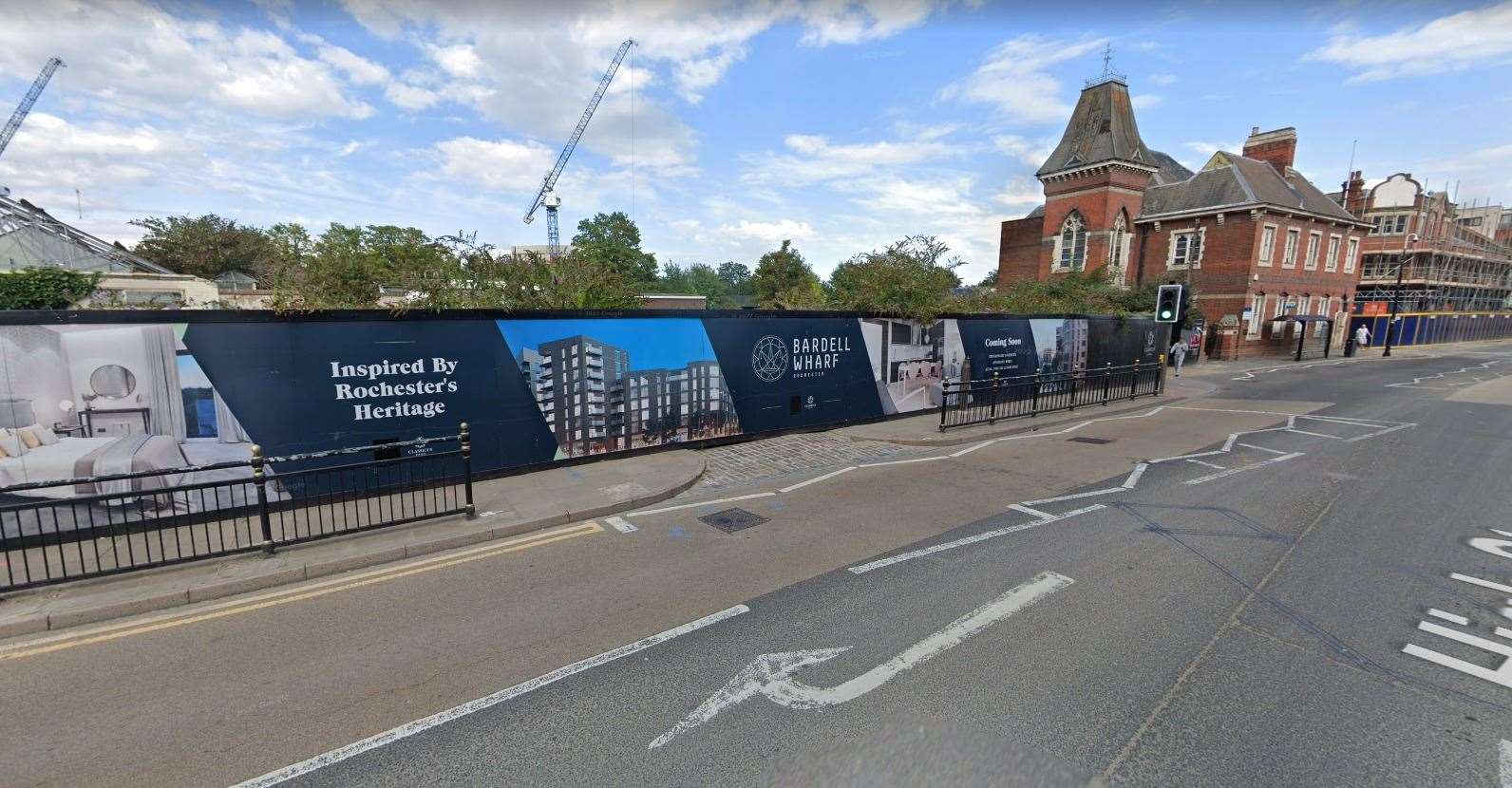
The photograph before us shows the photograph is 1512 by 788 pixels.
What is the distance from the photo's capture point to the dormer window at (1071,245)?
38.3 meters

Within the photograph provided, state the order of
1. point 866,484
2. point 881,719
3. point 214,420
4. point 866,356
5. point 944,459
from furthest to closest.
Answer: point 866,356
point 944,459
point 866,484
point 214,420
point 881,719

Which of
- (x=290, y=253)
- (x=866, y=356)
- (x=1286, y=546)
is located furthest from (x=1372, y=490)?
(x=290, y=253)

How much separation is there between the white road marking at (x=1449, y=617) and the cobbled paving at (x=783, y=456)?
23.7ft

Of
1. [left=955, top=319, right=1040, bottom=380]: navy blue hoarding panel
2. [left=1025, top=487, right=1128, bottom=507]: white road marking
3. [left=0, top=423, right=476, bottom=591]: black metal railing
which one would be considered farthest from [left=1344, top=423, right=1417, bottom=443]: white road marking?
[left=0, top=423, right=476, bottom=591]: black metal railing

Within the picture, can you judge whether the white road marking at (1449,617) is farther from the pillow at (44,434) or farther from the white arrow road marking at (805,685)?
the pillow at (44,434)

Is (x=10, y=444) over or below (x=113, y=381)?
below

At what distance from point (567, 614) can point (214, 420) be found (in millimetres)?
5929

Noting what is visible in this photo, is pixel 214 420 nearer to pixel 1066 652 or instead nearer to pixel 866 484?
pixel 866 484

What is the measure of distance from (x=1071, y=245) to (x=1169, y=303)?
922 inches

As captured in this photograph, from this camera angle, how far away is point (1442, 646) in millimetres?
4418

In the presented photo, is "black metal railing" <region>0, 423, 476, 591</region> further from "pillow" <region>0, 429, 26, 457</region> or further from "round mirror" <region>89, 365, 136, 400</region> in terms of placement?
"round mirror" <region>89, 365, 136, 400</region>

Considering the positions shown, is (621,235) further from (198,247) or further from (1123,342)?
(1123,342)

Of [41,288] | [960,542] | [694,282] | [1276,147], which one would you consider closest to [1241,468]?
[960,542]

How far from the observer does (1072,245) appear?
38.9 m
